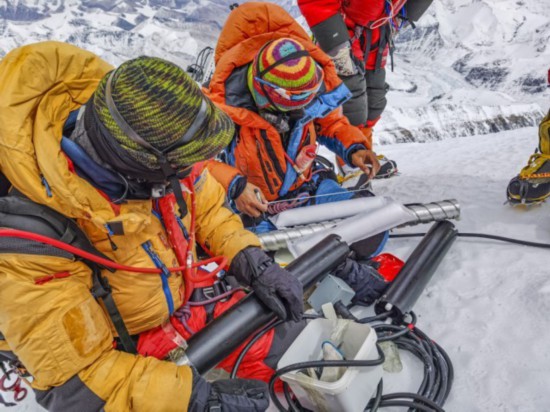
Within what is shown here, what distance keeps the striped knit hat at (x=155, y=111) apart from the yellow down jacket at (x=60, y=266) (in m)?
0.20

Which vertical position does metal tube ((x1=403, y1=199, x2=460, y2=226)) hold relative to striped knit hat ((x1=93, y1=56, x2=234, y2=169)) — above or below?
below

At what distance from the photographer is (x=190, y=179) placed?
1585 millimetres

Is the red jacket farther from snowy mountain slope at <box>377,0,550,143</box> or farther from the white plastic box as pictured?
snowy mountain slope at <box>377,0,550,143</box>

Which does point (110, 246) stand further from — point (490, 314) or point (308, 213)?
point (490, 314)

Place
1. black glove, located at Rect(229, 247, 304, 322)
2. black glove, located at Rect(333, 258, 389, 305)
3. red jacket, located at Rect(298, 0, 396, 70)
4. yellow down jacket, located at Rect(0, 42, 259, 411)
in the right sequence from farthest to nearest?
1. red jacket, located at Rect(298, 0, 396, 70)
2. black glove, located at Rect(333, 258, 389, 305)
3. black glove, located at Rect(229, 247, 304, 322)
4. yellow down jacket, located at Rect(0, 42, 259, 411)

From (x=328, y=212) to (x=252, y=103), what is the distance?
933mm

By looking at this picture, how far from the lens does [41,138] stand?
1123 millimetres

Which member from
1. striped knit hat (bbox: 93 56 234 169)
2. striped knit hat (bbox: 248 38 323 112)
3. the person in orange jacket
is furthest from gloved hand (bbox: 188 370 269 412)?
striped knit hat (bbox: 248 38 323 112)

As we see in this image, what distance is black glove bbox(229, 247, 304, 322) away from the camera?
153cm

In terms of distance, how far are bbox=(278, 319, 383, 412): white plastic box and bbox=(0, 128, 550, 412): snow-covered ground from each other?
280 mm

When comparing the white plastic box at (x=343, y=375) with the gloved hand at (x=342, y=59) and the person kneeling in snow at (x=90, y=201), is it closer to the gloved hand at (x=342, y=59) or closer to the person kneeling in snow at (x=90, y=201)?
the person kneeling in snow at (x=90, y=201)

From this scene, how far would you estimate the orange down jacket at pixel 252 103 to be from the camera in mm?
2475

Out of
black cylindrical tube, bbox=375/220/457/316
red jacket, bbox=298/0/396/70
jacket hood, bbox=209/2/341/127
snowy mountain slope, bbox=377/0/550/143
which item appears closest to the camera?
black cylindrical tube, bbox=375/220/457/316

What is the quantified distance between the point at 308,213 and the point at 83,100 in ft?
5.45
